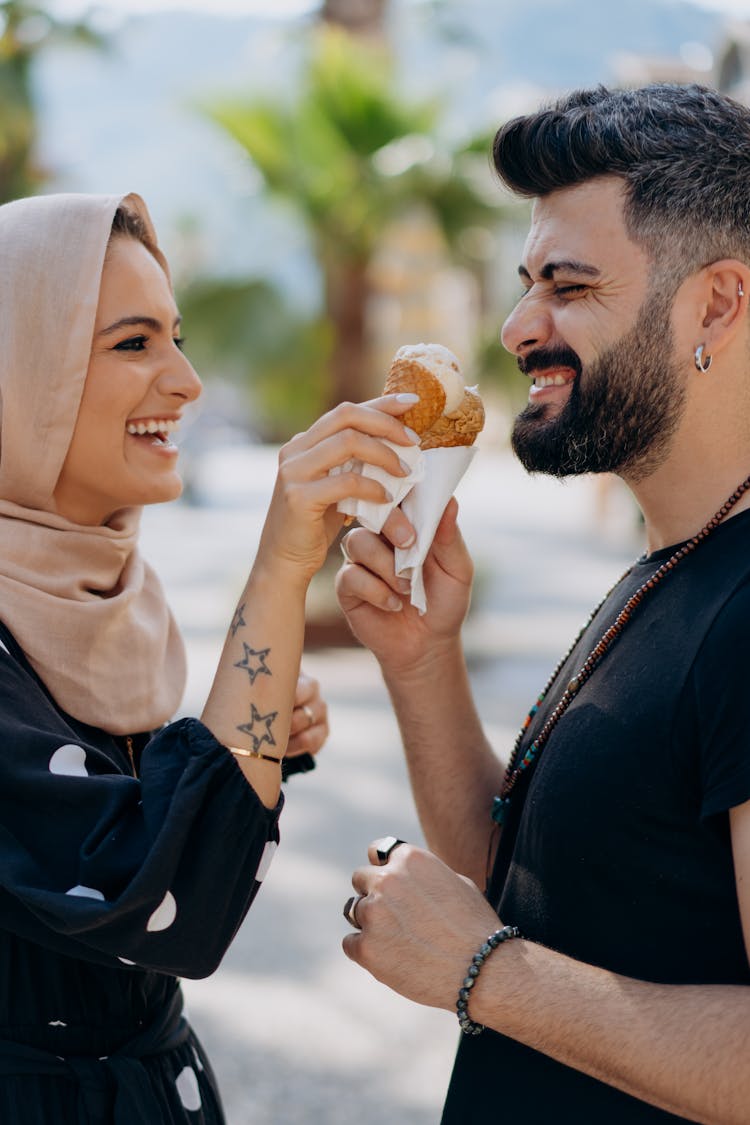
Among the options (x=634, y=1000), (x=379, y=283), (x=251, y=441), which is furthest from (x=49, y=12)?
(x=251, y=441)

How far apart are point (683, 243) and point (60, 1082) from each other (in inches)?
65.7

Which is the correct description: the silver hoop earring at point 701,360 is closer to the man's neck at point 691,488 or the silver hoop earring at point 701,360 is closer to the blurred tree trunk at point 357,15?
the man's neck at point 691,488

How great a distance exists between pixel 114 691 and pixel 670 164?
1302mm

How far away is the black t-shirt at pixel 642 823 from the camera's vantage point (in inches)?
65.3

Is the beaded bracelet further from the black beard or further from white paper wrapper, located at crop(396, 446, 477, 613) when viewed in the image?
the black beard

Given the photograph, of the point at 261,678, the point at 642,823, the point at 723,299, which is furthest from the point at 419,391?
the point at 642,823

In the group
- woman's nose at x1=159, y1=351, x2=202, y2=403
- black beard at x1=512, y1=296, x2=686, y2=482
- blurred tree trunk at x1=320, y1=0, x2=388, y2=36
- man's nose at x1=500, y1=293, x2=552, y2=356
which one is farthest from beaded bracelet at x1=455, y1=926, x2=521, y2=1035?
blurred tree trunk at x1=320, y1=0, x2=388, y2=36

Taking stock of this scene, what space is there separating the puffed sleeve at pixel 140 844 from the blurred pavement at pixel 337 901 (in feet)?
2.67

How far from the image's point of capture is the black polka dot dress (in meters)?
1.70

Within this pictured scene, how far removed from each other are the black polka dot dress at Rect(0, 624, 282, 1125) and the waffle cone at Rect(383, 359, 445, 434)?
26.5 inches

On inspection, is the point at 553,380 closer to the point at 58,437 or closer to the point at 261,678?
the point at 261,678

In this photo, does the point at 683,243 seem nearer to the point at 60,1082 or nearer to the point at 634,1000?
the point at 634,1000

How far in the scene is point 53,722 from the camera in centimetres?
190

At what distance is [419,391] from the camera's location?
2.16m
